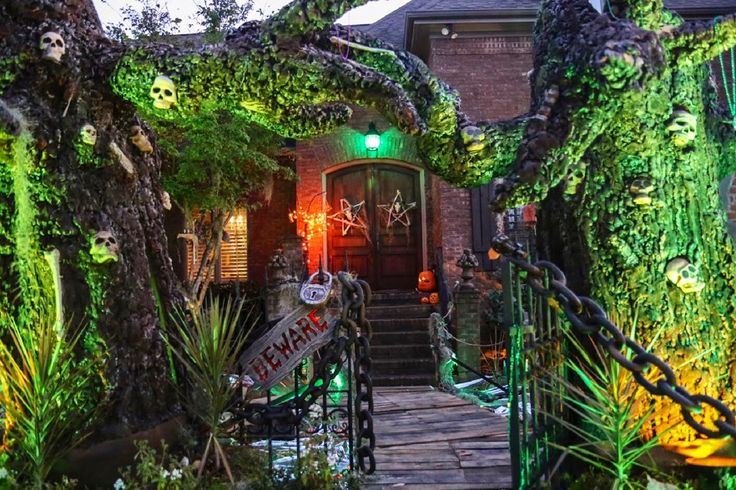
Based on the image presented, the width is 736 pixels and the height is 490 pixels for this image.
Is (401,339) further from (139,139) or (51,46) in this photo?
(51,46)

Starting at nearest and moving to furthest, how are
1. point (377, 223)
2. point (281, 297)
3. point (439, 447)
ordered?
point (439, 447), point (281, 297), point (377, 223)

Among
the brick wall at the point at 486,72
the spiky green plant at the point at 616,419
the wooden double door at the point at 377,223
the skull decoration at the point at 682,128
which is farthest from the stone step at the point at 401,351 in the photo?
the skull decoration at the point at 682,128

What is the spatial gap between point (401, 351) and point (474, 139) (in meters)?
7.06

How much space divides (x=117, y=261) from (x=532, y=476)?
9.70ft

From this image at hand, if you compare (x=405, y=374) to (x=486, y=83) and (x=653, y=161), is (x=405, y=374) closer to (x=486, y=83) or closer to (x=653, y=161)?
(x=486, y=83)

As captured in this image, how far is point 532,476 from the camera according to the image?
3.31 metres

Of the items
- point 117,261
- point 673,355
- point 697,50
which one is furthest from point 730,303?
point 117,261

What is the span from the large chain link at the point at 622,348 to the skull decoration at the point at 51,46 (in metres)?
3.16

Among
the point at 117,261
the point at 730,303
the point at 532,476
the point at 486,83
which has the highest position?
the point at 486,83

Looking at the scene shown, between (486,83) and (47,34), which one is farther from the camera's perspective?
(486,83)

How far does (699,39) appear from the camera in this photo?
3533 mm

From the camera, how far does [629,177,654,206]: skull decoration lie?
3.46 meters

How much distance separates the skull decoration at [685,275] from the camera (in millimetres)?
3395

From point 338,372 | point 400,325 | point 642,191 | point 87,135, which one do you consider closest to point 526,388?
point 642,191
